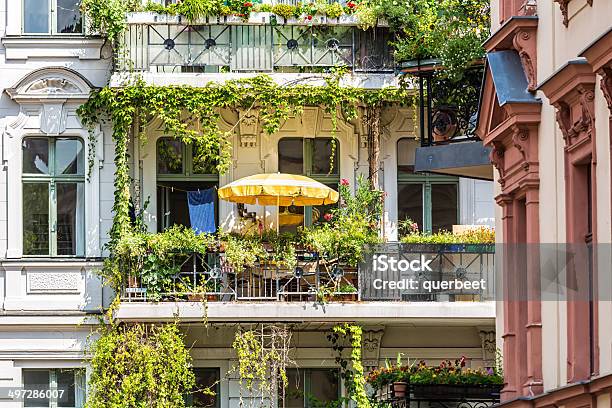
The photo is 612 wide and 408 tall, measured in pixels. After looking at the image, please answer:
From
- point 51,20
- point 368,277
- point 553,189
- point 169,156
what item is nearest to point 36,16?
point 51,20

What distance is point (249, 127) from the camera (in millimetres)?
36844

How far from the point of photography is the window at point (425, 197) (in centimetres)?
3728

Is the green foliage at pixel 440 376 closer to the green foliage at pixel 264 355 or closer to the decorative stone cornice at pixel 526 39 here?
the decorative stone cornice at pixel 526 39

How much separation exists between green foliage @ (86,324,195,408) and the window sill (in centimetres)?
502

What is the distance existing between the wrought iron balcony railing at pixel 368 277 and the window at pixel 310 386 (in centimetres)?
183

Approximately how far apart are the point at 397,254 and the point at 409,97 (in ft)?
9.17

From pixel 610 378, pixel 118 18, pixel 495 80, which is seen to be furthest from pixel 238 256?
pixel 610 378

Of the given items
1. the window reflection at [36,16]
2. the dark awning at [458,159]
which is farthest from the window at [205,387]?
the dark awning at [458,159]

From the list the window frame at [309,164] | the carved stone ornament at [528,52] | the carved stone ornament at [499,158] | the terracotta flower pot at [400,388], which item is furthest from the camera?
the window frame at [309,164]

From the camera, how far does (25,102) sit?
36469 millimetres

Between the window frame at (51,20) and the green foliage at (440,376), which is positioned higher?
the window frame at (51,20)

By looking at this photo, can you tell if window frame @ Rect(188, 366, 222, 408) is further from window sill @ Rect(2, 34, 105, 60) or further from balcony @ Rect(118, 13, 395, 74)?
window sill @ Rect(2, 34, 105, 60)

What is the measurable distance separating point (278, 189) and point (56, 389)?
540cm

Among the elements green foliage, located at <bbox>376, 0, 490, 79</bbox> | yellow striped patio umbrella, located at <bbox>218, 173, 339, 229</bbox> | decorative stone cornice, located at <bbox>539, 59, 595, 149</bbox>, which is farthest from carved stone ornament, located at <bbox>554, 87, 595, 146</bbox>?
yellow striped patio umbrella, located at <bbox>218, 173, 339, 229</bbox>
